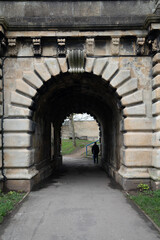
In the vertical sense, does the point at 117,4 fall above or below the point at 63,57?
above

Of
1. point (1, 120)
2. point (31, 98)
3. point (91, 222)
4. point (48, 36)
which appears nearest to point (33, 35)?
point (48, 36)

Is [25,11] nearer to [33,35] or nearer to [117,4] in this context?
[33,35]

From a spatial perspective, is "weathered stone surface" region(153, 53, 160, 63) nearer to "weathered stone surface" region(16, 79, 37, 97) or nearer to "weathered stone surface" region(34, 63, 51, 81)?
"weathered stone surface" region(34, 63, 51, 81)

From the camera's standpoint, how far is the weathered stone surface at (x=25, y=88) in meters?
7.74

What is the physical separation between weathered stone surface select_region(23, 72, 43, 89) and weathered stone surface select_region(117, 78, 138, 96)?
2941 millimetres

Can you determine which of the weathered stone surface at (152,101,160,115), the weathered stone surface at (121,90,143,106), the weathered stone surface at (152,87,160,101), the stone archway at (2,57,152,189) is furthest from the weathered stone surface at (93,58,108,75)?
the weathered stone surface at (152,101,160,115)

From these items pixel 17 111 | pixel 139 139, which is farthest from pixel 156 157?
pixel 17 111

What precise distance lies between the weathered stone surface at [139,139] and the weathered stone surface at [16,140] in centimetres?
364

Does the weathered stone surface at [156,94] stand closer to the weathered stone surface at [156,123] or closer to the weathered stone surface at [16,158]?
the weathered stone surface at [156,123]

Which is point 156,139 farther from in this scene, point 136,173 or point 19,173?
point 19,173

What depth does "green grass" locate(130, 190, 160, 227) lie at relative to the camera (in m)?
5.27

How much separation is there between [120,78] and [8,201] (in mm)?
5558

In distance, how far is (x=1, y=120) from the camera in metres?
7.58

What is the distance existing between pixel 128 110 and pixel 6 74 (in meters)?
4.71
